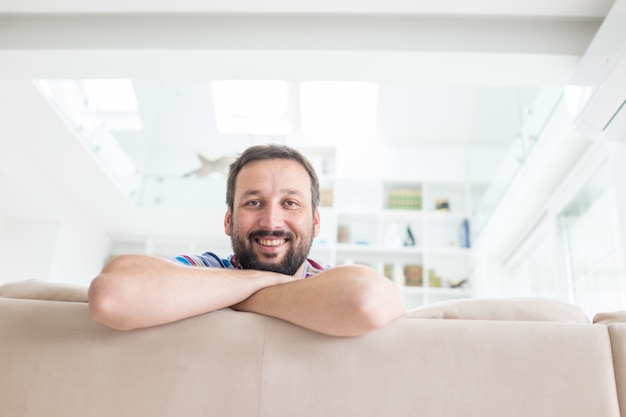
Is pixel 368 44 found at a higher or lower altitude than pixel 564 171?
higher

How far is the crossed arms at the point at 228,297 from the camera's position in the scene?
1131mm

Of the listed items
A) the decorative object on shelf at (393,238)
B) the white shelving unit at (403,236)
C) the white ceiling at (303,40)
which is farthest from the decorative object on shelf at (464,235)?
the white ceiling at (303,40)

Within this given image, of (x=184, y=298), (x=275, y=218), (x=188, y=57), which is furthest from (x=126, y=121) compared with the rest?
(x=184, y=298)

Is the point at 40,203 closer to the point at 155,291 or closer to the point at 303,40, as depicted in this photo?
the point at 303,40

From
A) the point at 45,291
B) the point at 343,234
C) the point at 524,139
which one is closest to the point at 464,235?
the point at 343,234

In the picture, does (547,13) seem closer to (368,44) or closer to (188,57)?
(368,44)

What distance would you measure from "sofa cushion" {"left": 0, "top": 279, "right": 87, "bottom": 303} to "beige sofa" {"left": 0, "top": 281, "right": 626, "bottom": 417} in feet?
0.30

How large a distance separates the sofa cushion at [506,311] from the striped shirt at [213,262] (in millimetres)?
444

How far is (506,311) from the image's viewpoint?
1.24 m

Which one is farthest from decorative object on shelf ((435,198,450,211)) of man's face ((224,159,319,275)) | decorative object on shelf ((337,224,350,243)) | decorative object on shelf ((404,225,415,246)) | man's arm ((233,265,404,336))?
man's arm ((233,265,404,336))

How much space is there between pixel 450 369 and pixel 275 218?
2.30 ft

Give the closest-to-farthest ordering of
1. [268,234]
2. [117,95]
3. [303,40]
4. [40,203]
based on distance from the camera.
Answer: [268,234]
[303,40]
[40,203]
[117,95]

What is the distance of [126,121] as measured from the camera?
247 inches

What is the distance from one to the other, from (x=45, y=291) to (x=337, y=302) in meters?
0.70
